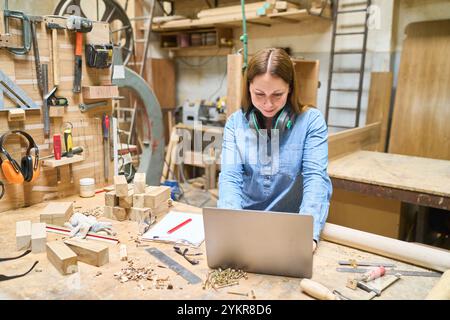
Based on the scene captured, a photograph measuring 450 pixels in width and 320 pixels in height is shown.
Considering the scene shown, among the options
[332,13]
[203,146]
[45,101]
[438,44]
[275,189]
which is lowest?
[203,146]

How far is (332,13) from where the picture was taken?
12.7 feet

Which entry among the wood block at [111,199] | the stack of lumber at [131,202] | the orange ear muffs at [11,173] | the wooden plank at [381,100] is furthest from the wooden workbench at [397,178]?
the orange ear muffs at [11,173]

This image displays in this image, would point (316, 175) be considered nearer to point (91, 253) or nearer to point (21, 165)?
point (91, 253)

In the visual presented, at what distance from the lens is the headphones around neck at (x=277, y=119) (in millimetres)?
1473

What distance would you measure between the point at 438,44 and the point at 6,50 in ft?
10.5

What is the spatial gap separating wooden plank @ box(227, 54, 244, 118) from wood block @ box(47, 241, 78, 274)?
149cm

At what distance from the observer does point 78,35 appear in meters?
1.74

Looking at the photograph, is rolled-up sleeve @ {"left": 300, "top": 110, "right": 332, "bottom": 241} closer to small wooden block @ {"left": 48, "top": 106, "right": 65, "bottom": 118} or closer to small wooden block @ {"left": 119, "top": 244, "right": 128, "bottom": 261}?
small wooden block @ {"left": 119, "top": 244, "right": 128, "bottom": 261}

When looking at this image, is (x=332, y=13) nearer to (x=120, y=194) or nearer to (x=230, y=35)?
(x=230, y=35)

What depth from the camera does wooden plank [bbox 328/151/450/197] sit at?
2215 mm
